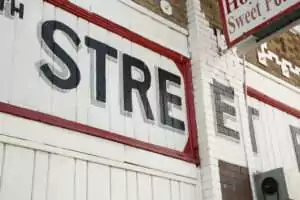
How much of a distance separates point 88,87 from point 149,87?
27.0 inches

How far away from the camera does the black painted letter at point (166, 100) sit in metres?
4.50

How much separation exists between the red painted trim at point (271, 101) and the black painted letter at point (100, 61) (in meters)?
1.79

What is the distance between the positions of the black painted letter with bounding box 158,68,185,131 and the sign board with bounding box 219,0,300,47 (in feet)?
2.18

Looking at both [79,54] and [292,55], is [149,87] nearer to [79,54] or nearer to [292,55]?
[79,54]

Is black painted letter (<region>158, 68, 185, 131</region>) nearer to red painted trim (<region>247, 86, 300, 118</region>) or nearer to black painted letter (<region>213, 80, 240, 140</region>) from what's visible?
black painted letter (<region>213, 80, 240, 140</region>)

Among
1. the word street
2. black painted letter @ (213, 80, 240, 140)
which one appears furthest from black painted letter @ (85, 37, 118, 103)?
black painted letter @ (213, 80, 240, 140)

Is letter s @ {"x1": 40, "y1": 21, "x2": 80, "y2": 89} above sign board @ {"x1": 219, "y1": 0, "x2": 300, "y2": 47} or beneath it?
beneath

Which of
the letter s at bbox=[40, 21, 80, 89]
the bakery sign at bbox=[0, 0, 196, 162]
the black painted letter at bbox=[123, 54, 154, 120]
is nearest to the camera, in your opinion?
the bakery sign at bbox=[0, 0, 196, 162]

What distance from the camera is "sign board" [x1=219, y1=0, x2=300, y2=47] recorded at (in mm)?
4465

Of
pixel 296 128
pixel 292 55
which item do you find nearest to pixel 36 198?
pixel 296 128

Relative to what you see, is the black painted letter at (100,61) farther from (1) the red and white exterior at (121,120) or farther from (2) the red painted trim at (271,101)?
(2) the red painted trim at (271,101)

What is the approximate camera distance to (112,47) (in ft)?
14.2

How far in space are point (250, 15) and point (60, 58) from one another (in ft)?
6.01

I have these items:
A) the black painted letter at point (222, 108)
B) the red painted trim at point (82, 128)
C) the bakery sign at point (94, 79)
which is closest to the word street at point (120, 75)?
the bakery sign at point (94, 79)
